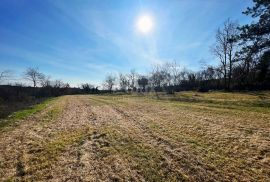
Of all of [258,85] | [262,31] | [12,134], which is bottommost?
[12,134]

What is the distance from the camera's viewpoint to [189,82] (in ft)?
254

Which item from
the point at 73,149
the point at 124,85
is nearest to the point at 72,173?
the point at 73,149

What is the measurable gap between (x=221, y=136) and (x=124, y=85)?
104 metres

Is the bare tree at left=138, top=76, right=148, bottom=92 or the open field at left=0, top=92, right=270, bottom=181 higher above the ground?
the bare tree at left=138, top=76, right=148, bottom=92

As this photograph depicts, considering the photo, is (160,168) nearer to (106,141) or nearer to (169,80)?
(106,141)

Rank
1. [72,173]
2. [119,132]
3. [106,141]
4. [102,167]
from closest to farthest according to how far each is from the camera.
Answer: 1. [72,173]
2. [102,167]
3. [106,141]
4. [119,132]

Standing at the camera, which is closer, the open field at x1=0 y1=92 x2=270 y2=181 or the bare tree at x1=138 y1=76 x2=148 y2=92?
the open field at x1=0 y1=92 x2=270 y2=181

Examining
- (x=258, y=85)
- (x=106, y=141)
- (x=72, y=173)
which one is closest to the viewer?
(x=72, y=173)

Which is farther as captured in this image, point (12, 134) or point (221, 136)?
point (12, 134)

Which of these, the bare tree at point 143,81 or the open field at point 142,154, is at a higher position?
the bare tree at point 143,81

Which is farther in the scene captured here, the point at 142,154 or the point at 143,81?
the point at 143,81

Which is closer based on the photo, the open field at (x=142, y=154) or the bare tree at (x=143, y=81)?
the open field at (x=142, y=154)

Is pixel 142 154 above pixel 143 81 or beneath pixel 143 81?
beneath

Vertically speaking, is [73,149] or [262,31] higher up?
[262,31]
